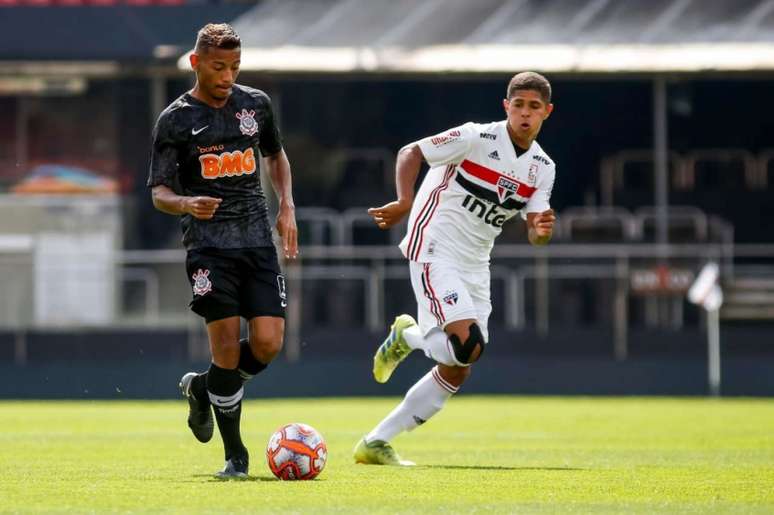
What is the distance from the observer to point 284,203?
8844mm

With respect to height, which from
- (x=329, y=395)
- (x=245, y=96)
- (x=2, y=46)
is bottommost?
(x=329, y=395)

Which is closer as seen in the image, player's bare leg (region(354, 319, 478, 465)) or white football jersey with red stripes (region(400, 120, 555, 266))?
player's bare leg (region(354, 319, 478, 465))

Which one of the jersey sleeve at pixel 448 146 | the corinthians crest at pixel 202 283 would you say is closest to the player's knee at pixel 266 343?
the corinthians crest at pixel 202 283

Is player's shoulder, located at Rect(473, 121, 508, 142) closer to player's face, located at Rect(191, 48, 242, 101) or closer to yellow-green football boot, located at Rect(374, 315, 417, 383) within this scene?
yellow-green football boot, located at Rect(374, 315, 417, 383)

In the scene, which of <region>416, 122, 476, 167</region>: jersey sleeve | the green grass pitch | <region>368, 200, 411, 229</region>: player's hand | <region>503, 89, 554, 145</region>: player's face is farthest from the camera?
<region>416, 122, 476, 167</region>: jersey sleeve

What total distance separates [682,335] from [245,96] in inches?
531

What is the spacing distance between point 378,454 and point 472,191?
1.56 meters

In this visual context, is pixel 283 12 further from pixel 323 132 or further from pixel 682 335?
pixel 682 335

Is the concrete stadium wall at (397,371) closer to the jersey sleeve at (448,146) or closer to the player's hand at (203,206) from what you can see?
the jersey sleeve at (448,146)

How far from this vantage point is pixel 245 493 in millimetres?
7684

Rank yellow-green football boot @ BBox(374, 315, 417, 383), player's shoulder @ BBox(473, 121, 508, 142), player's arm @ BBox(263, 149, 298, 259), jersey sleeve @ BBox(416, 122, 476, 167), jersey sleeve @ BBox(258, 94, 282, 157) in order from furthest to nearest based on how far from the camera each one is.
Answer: yellow-green football boot @ BBox(374, 315, 417, 383), player's shoulder @ BBox(473, 121, 508, 142), jersey sleeve @ BBox(416, 122, 476, 167), jersey sleeve @ BBox(258, 94, 282, 157), player's arm @ BBox(263, 149, 298, 259)

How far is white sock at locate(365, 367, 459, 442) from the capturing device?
31.6 feet

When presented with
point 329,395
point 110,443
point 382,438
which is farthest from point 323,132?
point 382,438

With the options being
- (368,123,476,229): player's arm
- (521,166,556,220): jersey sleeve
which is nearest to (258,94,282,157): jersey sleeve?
(368,123,476,229): player's arm
